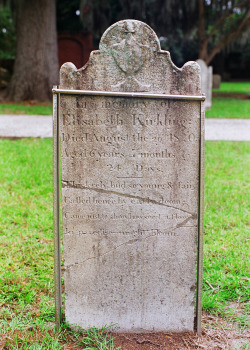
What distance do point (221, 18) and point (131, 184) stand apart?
59.4 feet

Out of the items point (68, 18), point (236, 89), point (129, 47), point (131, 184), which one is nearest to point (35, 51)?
point (68, 18)

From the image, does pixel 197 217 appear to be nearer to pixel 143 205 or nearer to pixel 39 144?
pixel 143 205

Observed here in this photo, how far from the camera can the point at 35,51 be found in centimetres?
1384

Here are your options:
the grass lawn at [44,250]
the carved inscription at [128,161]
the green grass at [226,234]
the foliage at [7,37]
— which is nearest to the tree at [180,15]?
the foliage at [7,37]

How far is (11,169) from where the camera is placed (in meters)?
5.65

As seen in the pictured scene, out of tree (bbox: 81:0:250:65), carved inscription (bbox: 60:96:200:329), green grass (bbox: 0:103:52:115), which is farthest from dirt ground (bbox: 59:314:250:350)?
tree (bbox: 81:0:250:65)

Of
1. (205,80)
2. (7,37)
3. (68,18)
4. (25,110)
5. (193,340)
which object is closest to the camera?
(193,340)

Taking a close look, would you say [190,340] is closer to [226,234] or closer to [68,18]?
[226,234]

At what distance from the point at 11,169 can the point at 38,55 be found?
9.17 metres

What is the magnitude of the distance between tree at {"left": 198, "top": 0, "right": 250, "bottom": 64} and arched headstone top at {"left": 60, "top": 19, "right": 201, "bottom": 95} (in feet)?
55.8

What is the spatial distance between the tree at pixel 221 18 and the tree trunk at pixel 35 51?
293 inches

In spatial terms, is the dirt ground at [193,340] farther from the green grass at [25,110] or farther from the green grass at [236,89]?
the green grass at [236,89]

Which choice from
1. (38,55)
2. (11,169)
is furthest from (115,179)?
(38,55)

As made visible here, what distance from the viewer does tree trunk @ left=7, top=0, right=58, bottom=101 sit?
13.6 m
